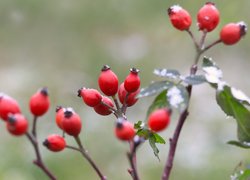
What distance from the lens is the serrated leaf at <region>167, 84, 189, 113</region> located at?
72 cm

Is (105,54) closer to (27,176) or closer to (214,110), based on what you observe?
(214,110)

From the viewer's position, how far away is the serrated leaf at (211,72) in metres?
0.76

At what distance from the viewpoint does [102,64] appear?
4.25 m

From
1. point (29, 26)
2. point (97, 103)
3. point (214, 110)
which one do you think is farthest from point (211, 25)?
point (29, 26)

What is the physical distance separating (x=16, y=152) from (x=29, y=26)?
1.93m

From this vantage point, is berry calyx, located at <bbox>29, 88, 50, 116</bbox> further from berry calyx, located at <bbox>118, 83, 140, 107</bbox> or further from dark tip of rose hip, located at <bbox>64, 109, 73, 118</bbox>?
berry calyx, located at <bbox>118, 83, 140, 107</bbox>

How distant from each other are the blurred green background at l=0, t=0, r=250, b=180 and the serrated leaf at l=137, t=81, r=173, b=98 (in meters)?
2.31

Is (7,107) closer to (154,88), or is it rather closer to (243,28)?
(154,88)

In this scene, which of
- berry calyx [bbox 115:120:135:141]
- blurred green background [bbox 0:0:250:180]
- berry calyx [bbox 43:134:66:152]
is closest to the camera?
berry calyx [bbox 115:120:135:141]

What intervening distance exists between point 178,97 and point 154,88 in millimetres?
38

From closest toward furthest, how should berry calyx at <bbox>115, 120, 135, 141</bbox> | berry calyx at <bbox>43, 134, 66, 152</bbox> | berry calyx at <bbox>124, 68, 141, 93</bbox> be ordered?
berry calyx at <bbox>115, 120, 135, 141</bbox> → berry calyx at <bbox>43, 134, 66, 152</bbox> → berry calyx at <bbox>124, 68, 141, 93</bbox>

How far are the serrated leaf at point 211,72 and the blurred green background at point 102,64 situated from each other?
2.26m

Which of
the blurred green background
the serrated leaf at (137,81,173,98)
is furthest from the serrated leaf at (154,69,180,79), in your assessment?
the blurred green background

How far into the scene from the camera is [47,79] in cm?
425
